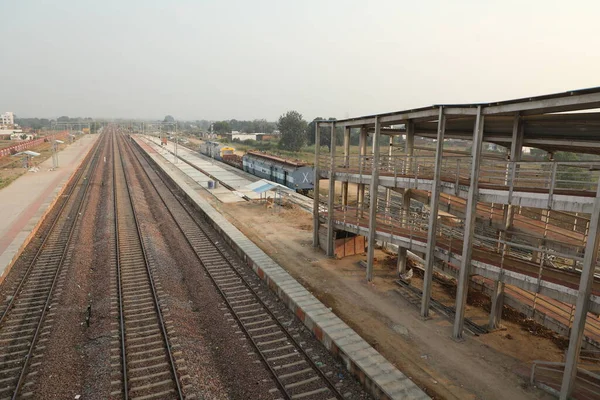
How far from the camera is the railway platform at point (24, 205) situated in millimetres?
21016

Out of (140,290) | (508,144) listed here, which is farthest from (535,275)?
(140,290)

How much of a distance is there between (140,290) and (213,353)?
6.25 m

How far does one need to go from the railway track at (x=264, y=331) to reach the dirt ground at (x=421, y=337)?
98.3 inches

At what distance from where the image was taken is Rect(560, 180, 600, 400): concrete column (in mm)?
9477

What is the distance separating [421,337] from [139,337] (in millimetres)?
10034

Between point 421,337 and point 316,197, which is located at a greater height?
point 316,197

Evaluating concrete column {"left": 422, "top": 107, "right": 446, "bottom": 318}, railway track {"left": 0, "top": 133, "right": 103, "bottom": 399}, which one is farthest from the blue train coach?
concrete column {"left": 422, "top": 107, "right": 446, "bottom": 318}

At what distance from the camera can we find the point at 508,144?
18000mm

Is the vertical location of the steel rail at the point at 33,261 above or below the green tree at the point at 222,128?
below

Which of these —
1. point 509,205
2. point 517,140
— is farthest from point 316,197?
point 517,140

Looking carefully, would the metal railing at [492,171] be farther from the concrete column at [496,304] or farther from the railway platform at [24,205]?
A: the railway platform at [24,205]

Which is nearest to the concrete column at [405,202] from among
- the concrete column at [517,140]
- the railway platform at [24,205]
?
the concrete column at [517,140]

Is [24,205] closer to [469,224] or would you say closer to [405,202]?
[405,202]

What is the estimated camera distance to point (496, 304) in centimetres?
1420
